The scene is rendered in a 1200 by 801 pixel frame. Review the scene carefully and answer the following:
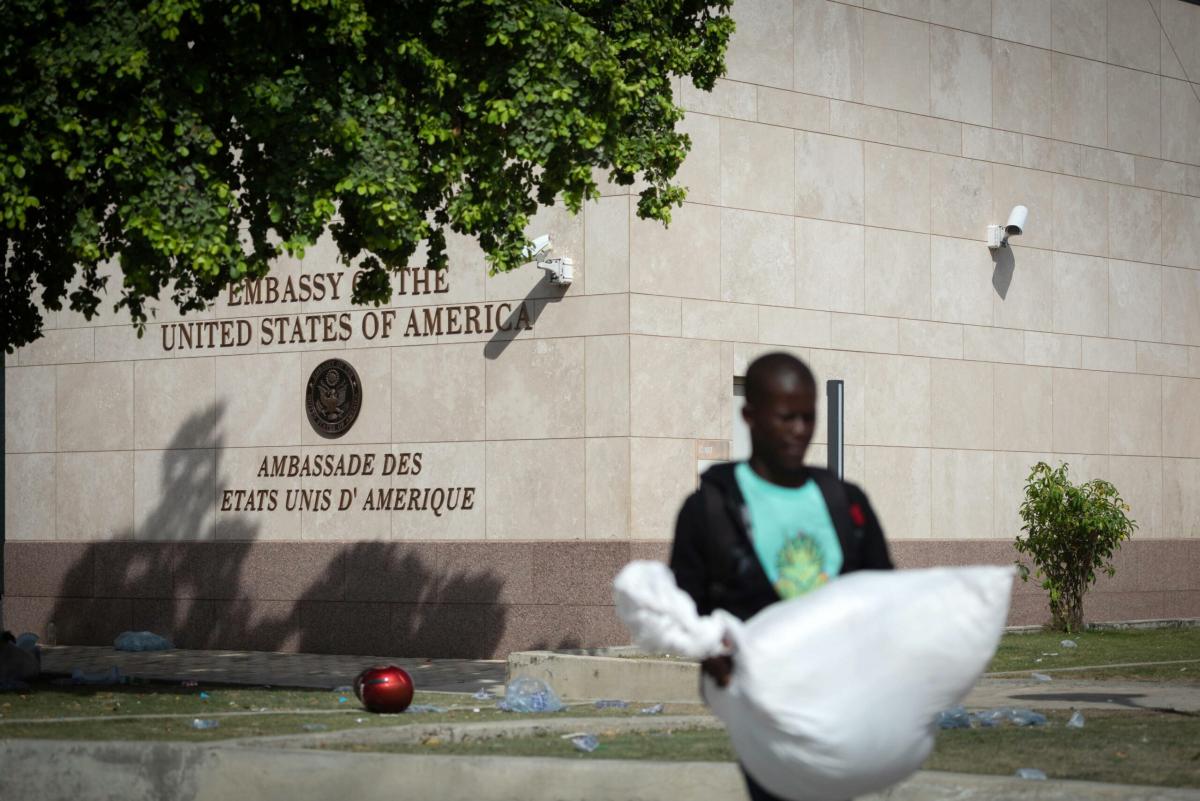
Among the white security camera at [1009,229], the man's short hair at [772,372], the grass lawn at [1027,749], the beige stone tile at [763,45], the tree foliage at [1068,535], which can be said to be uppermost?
the beige stone tile at [763,45]

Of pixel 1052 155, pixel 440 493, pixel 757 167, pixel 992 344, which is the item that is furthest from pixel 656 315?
pixel 1052 155

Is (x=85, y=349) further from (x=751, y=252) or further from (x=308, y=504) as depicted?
(x=751, y=252)

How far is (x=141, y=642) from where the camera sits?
2273cm

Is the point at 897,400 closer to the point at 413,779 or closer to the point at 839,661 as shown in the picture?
the point at 413,779

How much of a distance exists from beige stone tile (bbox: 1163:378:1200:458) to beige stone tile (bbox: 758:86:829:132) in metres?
7.51

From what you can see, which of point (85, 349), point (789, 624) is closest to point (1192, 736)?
point (789, 624)

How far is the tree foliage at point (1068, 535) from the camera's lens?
878 inches

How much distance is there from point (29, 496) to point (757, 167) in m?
10.4

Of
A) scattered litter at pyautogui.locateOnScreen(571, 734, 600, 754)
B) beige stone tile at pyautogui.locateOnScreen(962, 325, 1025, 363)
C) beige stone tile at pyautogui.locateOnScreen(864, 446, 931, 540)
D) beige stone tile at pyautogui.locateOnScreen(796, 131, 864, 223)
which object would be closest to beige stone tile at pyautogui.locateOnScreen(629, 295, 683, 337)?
beige stone tile at pyautogui.locateOnScreen(796, 131, 864, 223)

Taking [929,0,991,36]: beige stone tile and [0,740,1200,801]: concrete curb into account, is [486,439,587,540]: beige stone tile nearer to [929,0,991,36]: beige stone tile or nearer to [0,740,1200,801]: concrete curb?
[929,0,991,36]: beige stone tile

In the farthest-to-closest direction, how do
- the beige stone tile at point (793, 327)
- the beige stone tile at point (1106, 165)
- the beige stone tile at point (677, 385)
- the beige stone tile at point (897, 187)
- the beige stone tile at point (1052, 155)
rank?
the beige stone tile at point (1106, 165)
the beige stone tile at point (1052, 155)
the beige stone tile at point (897, 187)
the beige stone tile at point (793, 327)
the beige stone tile at point (677, 385)

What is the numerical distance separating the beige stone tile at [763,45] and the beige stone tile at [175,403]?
7.22 metres

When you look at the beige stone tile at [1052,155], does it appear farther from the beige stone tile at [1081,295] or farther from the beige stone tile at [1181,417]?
the beige stone tile at [1181,417]

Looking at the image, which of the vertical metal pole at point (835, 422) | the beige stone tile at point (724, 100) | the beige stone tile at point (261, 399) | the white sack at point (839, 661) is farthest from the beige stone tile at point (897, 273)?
the white sack at point (839, 661)
